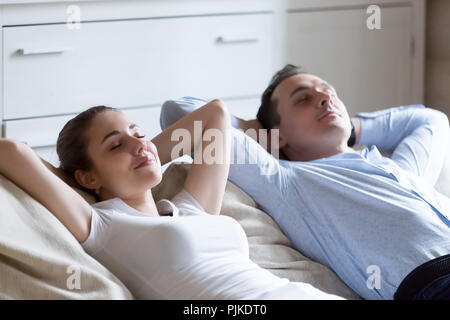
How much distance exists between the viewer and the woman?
4.32 feet

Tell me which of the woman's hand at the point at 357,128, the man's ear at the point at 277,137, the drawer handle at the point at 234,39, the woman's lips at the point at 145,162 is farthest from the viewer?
the drawer handle at the point at 234,39

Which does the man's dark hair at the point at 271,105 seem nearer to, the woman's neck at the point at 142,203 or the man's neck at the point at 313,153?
the man's neck at the point at 313,153

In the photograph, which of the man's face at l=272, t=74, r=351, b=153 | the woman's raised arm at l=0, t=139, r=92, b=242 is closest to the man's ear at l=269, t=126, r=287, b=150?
the man's face at l=272, t=74, r=351, b=153

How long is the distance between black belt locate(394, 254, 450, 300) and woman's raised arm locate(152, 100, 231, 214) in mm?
415

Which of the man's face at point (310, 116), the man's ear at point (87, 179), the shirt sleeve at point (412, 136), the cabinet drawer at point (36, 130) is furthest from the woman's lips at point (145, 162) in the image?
the cabinet drawer at point (36, 130)

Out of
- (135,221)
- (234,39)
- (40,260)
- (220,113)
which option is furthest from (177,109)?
(234,39)

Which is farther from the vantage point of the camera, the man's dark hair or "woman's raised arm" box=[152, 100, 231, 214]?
the man's dark hair

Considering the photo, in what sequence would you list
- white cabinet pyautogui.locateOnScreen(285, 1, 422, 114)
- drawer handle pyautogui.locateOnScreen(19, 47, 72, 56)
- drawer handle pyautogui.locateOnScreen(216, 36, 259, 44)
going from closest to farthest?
1. drawer handle pyautogui.locateOnScreen(19, 47, 72, 56)
2. drawer handle pyautogui.locateOnScreen(216, 36, 259, 44)
3. white cabinet pyautogui.locateOnScreen(285, 1, 422, 114)

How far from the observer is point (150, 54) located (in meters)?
2.94

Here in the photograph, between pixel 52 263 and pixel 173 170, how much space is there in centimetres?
50

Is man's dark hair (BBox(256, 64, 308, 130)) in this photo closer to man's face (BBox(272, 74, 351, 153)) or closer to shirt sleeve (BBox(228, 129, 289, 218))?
man's face (BBox(272, 74, 351, 153))

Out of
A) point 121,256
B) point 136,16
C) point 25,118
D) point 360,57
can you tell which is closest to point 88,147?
point 121,256

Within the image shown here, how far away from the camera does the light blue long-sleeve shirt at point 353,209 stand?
64.1 inches

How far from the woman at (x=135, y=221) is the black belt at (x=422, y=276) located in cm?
29
